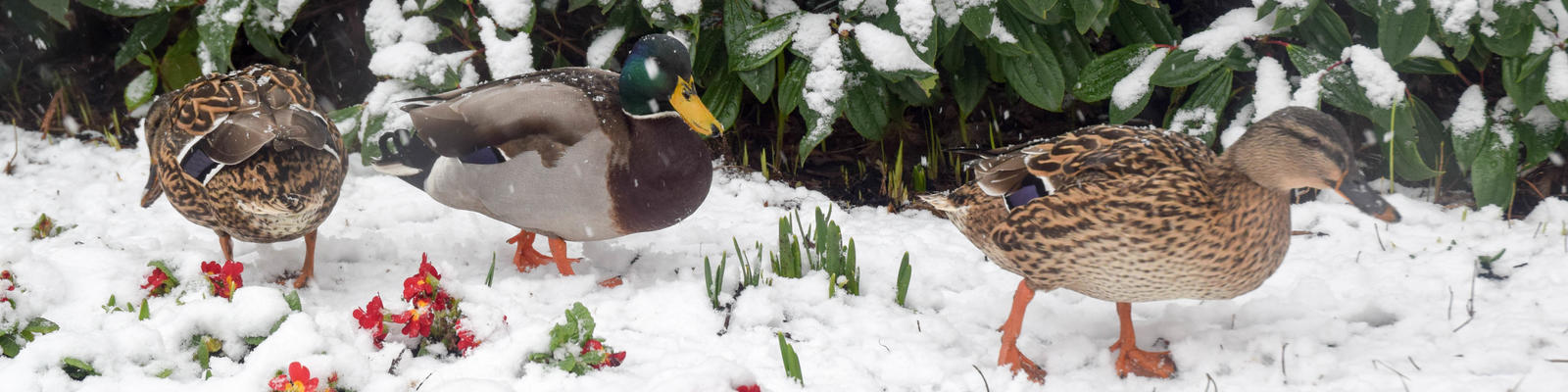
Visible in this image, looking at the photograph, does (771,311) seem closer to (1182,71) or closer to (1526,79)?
(1182,71)

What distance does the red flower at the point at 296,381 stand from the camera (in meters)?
2.23

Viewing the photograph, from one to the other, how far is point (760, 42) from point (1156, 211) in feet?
4.78

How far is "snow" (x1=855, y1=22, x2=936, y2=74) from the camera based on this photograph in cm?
329

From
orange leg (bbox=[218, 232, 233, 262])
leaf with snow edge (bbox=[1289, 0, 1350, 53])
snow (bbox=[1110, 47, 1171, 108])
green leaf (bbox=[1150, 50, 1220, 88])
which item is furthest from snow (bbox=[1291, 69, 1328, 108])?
orange leg (bbox=[218, 232, 233, 262])

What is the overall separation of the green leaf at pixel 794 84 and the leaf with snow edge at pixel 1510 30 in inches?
75.4

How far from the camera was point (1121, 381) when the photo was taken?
2588 mm

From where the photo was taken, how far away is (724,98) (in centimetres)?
371

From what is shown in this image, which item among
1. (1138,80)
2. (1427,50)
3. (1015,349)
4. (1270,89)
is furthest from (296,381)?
(1427,50)

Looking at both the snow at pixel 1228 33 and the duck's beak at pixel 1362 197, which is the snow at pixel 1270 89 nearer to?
the snow at pixel 1228 33

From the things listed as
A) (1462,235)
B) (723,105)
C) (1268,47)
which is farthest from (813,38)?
(1462,235)

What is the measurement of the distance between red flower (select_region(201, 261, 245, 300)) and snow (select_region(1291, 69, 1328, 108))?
2.89m

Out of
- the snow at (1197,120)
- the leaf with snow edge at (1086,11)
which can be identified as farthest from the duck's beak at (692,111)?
the snow at (1197,120)

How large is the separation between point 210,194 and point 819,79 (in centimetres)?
171

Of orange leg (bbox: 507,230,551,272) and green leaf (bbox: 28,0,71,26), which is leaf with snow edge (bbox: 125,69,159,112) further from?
orange leg (bbox: 507,230,551,272)
